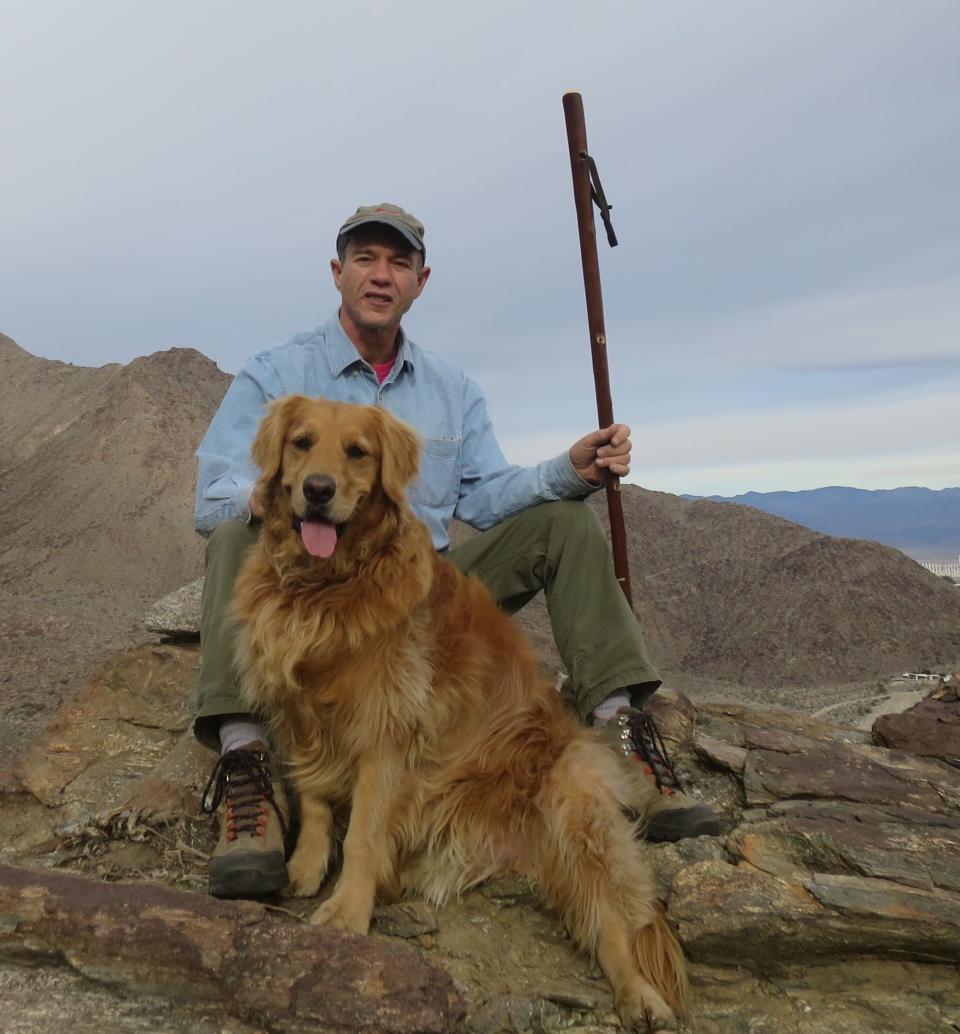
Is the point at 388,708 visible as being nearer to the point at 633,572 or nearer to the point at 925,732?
the point at 925,732

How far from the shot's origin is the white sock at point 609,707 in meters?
3.37

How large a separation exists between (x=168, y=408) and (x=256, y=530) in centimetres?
1589

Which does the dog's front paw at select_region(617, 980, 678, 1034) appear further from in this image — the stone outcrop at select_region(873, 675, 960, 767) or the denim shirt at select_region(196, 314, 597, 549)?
the stone outcrop at select_region(873, 675, 960, 767)

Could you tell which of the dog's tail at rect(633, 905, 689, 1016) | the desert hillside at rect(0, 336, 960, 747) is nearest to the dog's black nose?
the dog's tail at rect(633, 905, 689, 1016)

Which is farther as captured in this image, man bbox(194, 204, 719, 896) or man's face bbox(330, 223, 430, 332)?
man's face bbox(330, 223, 430, 332)

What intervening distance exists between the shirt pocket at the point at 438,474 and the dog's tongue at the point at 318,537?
42.8 inches

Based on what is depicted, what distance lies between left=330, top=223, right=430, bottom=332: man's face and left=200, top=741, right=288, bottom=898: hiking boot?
1862 millimetres

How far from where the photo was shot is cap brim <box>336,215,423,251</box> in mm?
3752

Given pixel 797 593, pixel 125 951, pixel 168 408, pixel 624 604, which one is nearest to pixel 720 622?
pixel 797 593

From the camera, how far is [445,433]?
4039 millimetres

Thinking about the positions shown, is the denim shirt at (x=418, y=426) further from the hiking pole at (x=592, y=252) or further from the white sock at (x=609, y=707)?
the white sock at (x=609, y=707)

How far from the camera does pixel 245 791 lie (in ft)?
9.64

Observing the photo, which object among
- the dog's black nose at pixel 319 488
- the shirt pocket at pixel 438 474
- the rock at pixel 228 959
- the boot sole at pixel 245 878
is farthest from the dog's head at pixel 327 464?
the rock at pixel 228 959

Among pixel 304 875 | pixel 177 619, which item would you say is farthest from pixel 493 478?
pixel 177 619
